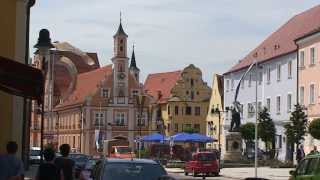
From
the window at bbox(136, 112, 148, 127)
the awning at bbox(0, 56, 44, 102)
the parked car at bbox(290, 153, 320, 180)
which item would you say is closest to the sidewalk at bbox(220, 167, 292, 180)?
the parked car at bbox(290, 153, 320, 180)

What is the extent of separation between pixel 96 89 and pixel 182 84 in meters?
14.1

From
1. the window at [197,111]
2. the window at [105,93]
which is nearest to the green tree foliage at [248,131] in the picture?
the window at [197,111]

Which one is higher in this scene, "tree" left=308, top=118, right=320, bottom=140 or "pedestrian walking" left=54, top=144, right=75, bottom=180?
"tree" left=308, top=118, right=320, bottom=140

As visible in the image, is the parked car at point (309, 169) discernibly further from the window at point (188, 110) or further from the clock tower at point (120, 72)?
the window at point (188, 110)

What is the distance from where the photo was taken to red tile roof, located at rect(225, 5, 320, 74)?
7481 centimetres

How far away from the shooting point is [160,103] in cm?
12988

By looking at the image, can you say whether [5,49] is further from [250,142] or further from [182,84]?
[182,84]

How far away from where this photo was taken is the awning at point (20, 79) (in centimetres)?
1580

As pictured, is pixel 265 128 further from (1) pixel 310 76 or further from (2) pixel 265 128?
(1) pixel 310 76

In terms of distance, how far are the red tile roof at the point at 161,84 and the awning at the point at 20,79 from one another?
111 m

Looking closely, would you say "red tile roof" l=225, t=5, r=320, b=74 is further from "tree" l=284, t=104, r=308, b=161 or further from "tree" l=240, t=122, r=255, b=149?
"tree" l=284, t=104, r=308, b=161

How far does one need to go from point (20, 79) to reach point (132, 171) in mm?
3328

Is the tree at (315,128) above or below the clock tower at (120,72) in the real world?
below

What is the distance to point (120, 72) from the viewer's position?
4931 inches
